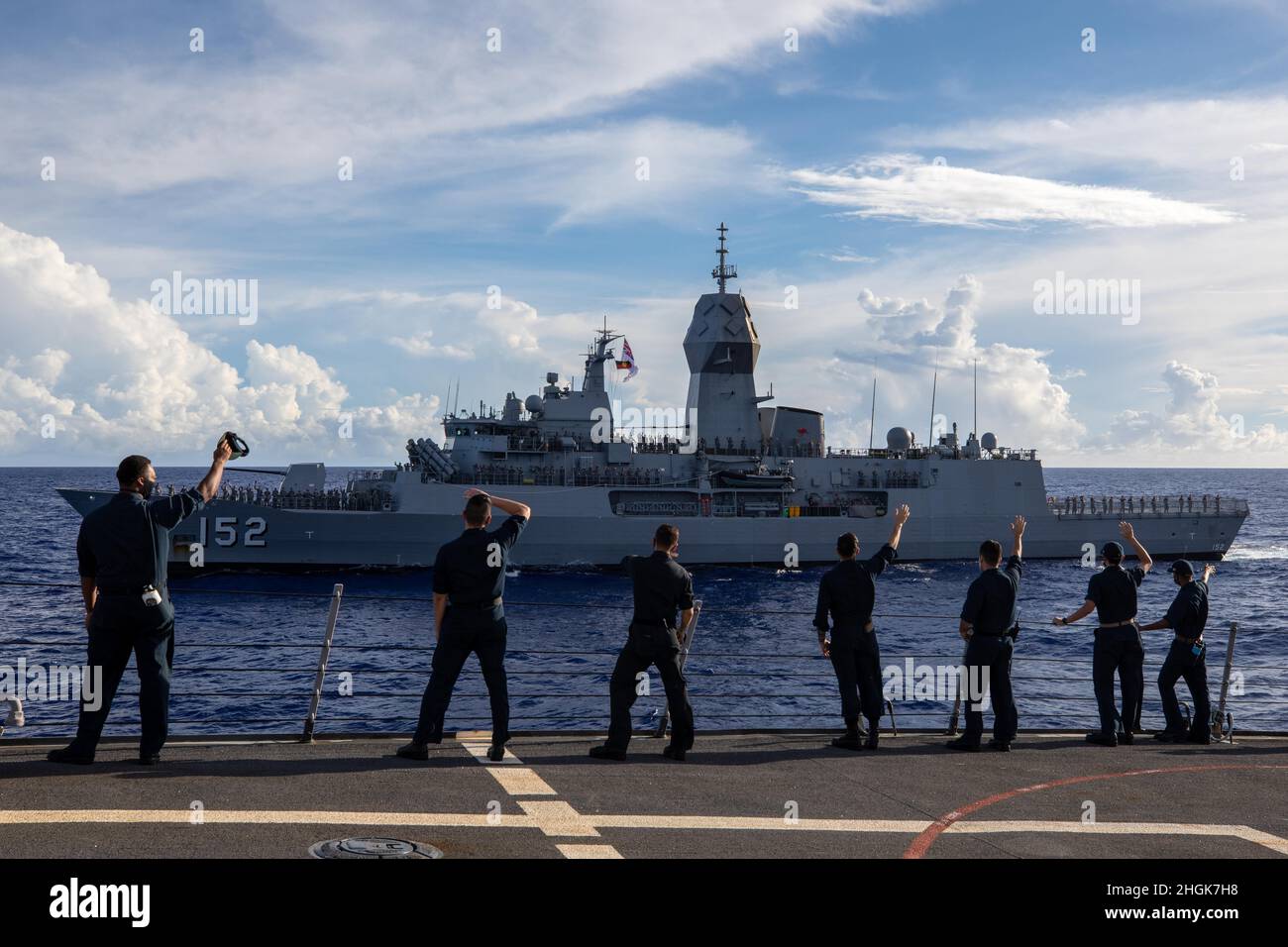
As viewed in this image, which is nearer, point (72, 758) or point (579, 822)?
point (579, 822)

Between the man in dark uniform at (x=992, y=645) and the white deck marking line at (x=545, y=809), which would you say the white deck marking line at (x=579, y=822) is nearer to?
the white deck marking line at (x=545, y=809)

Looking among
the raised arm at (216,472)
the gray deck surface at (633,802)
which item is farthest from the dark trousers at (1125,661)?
the raised arm at (216,472)

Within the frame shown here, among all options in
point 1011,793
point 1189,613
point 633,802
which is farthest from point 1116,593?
point 633,802

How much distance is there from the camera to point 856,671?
8.09 m

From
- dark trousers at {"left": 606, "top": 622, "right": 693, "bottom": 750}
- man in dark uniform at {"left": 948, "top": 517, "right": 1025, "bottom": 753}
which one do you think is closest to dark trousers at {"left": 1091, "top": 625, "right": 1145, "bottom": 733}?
man in dark uniform at {"left": 948, "top": 517, "right": 1025, "bottom": 753}

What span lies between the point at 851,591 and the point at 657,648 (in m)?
1.71

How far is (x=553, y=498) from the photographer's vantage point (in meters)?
40.3

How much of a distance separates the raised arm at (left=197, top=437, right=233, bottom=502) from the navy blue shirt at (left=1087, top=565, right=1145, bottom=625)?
6866mm

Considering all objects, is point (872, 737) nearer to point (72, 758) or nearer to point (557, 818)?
point (557, 818)

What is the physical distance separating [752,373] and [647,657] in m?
42.8

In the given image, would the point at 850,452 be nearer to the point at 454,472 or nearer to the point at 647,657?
the point at 454,472

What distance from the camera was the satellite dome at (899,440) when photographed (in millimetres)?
48188

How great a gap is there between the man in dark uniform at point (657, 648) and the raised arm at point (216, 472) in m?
2.68
